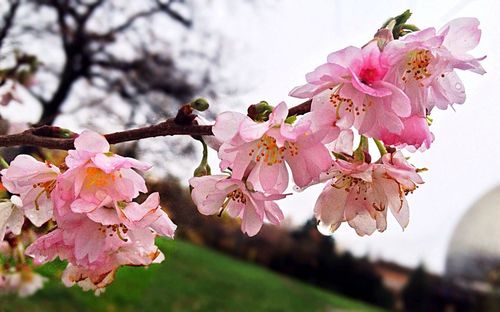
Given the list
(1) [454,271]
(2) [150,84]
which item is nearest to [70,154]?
(2) [150,84]

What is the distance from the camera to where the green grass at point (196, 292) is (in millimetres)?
2613

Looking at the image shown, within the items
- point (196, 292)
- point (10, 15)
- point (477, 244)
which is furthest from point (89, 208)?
point (477, 244)

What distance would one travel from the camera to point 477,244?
8.54 meters

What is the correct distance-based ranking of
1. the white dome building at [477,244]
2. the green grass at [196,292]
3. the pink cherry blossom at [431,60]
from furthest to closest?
1. the white dome building at [477,244]
2. the green grass at [196,292]
3. the pink cherry blossom at [431,60]

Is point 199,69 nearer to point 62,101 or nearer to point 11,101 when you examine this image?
point 62,101

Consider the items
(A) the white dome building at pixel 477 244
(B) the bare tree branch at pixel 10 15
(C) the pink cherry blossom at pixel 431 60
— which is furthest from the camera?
(A) the white dome building at pixel 477 244

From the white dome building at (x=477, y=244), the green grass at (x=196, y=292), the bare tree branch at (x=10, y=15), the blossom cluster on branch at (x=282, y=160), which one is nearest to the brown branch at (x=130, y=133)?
the blossom cluster on branch at (x=282, y=160)

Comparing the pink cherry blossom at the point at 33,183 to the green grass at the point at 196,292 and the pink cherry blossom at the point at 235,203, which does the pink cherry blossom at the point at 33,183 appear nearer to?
the pink cherry blossom at the point at 235,203

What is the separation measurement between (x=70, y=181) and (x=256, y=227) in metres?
0.09

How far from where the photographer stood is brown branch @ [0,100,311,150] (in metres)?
0.30

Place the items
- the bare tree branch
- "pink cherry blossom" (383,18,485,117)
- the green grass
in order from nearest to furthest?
"pink cherry blossom" (383,18,485,117) → the bare tree branch → the green grass

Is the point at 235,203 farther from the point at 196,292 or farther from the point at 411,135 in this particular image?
the point at 196,292

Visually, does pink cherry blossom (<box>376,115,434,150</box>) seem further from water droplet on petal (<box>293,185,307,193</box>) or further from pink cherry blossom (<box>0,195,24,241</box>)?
pink cherry blossom (<box>0,195,24,241</box>)

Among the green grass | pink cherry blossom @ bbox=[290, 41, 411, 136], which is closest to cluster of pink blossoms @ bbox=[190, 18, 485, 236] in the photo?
pink cherry blossom @ bbox=[290, 41, 411, 136]
